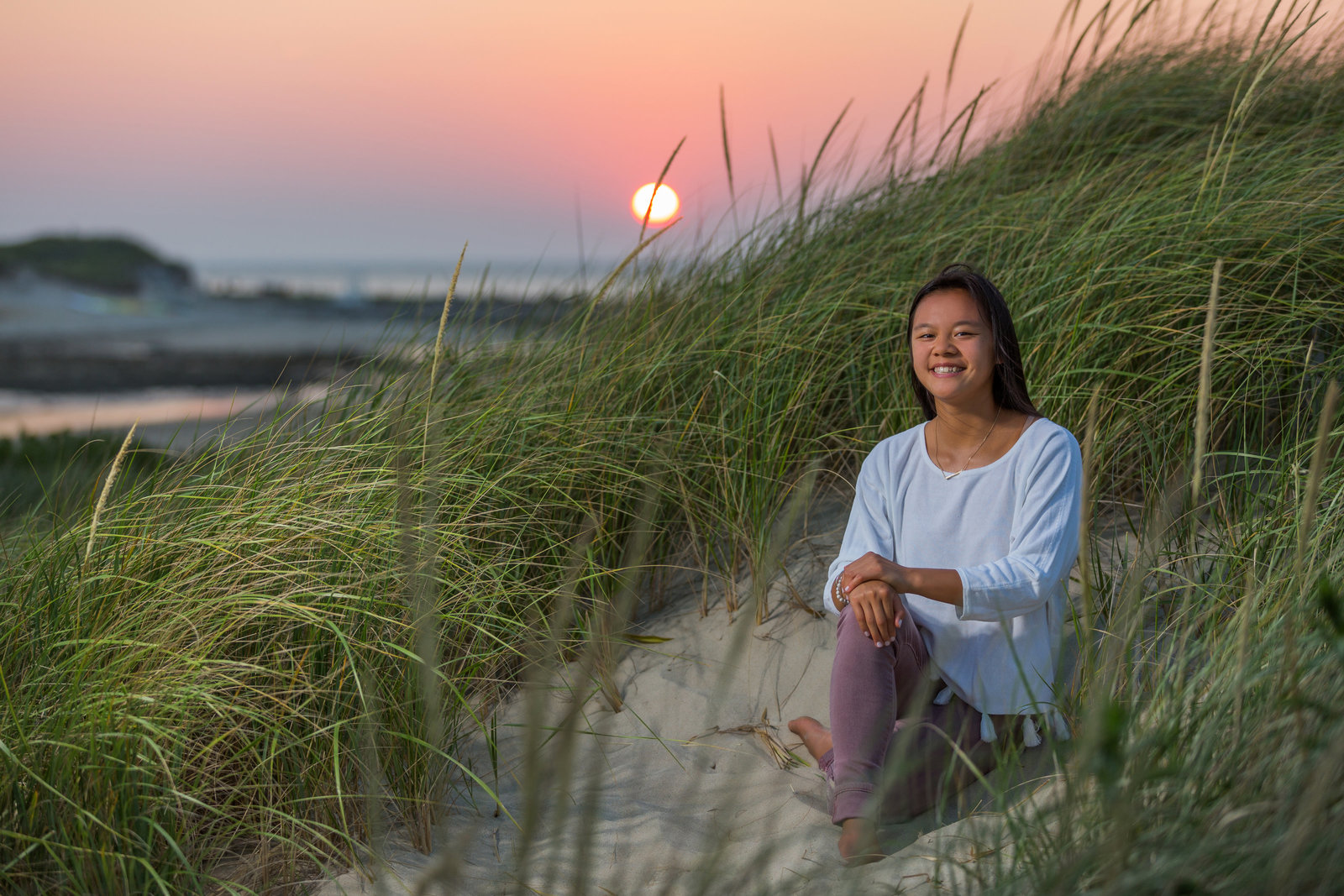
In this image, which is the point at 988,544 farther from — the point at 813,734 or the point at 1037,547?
the point at 813,734

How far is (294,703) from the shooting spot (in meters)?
2.13

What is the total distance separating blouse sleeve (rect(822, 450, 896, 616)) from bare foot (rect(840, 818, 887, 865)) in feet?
1.72

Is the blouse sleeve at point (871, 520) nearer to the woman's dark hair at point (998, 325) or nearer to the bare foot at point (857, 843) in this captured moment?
the woman's dark hair at point (998, 325)

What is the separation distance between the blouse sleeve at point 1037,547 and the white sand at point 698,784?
368 mm

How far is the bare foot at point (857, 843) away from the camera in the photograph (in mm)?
1944

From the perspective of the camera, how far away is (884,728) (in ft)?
7.13

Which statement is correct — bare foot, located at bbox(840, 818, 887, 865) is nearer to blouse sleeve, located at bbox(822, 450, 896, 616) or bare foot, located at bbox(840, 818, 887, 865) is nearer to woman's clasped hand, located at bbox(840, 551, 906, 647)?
woman's clasped hand, located at bbox(840, 551, 906, 647)

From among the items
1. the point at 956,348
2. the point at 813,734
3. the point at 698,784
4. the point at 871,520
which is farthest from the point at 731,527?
the point at 698,784

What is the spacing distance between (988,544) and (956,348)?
1.54 ft

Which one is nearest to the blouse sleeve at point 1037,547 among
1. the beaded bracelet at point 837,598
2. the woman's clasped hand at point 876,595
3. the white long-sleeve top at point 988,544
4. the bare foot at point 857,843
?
the white long-sleeve top at point 988,544

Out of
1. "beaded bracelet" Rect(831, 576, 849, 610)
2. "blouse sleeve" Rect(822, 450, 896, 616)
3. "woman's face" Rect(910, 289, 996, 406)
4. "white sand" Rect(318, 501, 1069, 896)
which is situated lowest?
"white sand" Rect(318, 501, 1069, 896)

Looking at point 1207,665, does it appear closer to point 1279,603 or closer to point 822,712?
point 1279,603

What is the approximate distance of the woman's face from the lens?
2.18 metres

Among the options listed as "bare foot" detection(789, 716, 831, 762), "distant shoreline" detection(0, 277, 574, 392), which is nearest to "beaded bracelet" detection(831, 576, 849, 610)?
"bare foot" detection(789, 716, 831, 762)
